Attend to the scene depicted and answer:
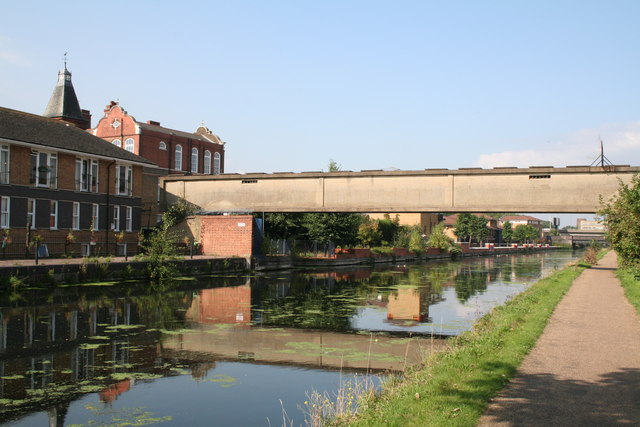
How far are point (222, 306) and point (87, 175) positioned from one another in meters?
19.5

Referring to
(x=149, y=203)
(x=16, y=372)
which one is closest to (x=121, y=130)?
(x=149, y=203)

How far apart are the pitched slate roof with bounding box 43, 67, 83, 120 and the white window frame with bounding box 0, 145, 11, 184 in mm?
26473

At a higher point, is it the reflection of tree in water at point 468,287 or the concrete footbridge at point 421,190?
the concrete footbridge at point 421,190

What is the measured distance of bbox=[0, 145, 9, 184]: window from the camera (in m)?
30.2

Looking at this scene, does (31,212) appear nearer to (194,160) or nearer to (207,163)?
(194,160)

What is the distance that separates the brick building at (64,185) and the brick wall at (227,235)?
4655mm

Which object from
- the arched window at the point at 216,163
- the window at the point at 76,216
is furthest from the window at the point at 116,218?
the arched window at the point at 216,163

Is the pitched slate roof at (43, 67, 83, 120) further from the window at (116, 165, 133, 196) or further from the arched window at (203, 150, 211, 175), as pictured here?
the window at (116, 165, 133, 196)

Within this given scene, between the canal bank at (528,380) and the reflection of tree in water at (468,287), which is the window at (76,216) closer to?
the reflection of tree in water at (468,287)

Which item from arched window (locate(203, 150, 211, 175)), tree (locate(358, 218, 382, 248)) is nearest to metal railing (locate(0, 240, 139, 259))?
tree (locate(358, 218, 382, 248))

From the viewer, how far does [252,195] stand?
3684 centimetres

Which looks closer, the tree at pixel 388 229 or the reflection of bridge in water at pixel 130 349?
the reflection of bridge in water at pixel 130 349

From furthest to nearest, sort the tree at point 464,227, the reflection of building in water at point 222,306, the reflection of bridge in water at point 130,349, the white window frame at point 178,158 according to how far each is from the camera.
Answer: the tree at point 464,227
the white window frame at point 178,158
the reflection of building in water at point 222,306
the reflection of bridge in water at point 130,349

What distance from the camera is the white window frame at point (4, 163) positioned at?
3023 cm
